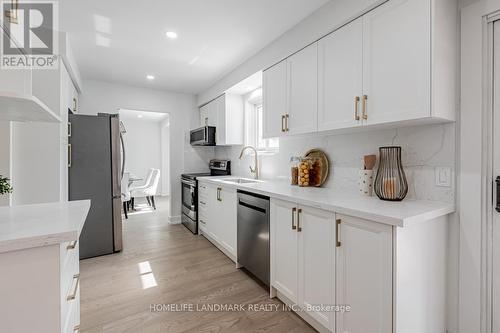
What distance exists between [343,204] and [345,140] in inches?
33.6

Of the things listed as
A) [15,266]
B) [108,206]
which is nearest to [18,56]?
[15,266]

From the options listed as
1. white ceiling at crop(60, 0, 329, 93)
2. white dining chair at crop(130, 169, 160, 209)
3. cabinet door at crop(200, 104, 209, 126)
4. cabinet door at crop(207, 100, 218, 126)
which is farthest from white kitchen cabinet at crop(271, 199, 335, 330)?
white dining chair at crop(130, 169, 160, 209)

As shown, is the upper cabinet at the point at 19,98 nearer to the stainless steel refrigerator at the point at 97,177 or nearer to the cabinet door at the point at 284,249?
the cabinet door at the point at 284,249

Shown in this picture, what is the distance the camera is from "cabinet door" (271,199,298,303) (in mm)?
1766

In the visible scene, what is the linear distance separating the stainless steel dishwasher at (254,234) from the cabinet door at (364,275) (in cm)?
76

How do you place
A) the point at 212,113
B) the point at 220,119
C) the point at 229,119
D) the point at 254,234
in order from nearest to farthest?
the point at 254,234 < the point at 229,119 < the point at 220,119 < the point at 212,113

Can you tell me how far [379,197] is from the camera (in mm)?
1640

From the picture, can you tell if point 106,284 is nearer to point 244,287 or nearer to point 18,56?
point 244,287

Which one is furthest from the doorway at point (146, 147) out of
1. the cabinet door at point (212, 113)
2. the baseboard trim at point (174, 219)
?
the cabinet door at point (212, 113)

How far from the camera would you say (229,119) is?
367 centimetres

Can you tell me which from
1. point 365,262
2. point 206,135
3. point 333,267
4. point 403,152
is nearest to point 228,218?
point 333,267

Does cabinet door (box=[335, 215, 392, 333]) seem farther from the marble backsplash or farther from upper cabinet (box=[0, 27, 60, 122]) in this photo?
upper cabinet (box=[0, 27, 60, 122])

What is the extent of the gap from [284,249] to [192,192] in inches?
88.5

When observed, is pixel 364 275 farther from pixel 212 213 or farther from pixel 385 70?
pixel 212 213
